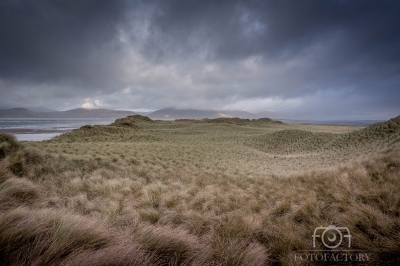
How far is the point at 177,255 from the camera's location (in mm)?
2328

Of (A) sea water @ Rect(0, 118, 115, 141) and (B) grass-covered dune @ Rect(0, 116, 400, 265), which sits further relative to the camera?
(A) sea water @ Rect(0, 118, 115, 141)

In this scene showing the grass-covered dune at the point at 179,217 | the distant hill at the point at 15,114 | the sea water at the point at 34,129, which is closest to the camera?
the grass-covered dune at the point at 179,217

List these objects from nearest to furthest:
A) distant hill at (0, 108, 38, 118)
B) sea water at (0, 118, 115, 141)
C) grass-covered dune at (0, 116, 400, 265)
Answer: grass-covered dune at (0, 116, 400, 265), sea water at (0, 118, 115, 141), distant hill at (0, 108, 38, 118)

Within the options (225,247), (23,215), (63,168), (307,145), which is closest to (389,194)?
(225,247)

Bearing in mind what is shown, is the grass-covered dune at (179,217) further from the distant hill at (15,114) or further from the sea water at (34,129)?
the distant hill at (15,114)

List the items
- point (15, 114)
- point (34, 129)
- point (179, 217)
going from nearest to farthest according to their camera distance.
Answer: point (179, 217) < point (34, 129) < point (15, 114)

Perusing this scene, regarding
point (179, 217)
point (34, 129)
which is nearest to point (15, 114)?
point (34, 129)

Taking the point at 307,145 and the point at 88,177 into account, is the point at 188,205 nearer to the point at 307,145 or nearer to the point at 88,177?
the point at 88,177

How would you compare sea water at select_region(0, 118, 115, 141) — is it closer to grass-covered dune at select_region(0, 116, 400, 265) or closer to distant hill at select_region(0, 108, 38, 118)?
grass-covered dune at select_region(0, 116, 400, 265)

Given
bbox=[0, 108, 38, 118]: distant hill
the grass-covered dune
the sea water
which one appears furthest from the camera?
bbox=[0, 108, 38, 118]: distant hill

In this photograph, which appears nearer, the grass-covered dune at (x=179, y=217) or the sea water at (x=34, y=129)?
the grass-covered dune at (x=179, y=217)

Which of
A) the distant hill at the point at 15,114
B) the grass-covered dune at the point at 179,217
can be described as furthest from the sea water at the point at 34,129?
the distant hill at the point at 15,114

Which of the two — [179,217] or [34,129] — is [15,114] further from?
[179,217]

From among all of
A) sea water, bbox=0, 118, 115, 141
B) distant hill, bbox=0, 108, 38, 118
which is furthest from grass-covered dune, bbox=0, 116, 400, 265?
distant hill, bbox=0, 108, 38, 118
